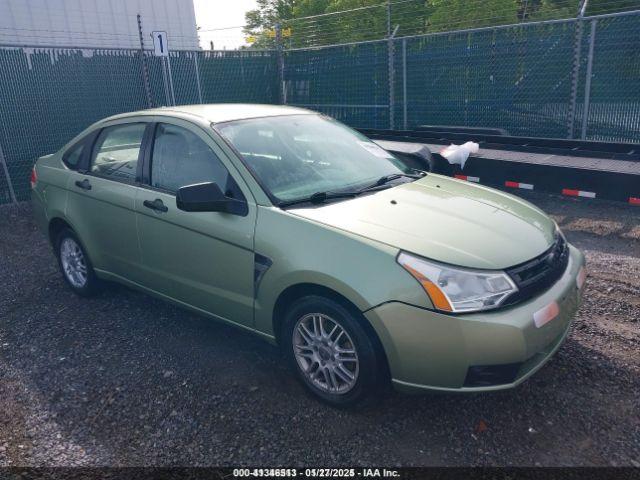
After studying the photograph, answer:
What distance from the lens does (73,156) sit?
4.88 meters

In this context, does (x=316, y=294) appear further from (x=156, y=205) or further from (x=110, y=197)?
(x=110, y=197)

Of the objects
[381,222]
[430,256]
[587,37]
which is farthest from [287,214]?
[587,37]

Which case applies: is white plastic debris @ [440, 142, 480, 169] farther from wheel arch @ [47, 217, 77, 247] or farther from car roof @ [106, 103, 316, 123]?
wheel arch @ [47, 217, 77, 247]

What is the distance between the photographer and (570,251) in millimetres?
3490

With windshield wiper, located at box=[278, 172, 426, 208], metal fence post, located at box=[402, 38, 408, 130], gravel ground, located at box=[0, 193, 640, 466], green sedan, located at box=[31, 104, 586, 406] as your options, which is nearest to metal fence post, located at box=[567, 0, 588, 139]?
metal fence post, located at box=[402, 38, 408, 130]

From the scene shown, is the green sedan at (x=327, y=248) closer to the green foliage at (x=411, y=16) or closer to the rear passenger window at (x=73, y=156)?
the rear passenger window at (x=73, y=156)

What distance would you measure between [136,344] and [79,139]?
204 centimetres

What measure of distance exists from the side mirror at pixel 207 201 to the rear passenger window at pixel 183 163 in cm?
10

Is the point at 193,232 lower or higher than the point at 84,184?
lower

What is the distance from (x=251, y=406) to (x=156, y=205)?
5.21ft

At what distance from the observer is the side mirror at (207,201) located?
3277mm

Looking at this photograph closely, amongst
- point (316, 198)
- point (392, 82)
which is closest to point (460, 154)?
point (316, 198)

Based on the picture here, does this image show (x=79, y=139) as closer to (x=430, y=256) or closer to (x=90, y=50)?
(x=430, y=256)

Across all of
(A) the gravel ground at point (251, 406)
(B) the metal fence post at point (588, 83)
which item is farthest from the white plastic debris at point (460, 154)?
(B) the metal fence post at point (588, 83)
